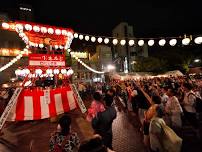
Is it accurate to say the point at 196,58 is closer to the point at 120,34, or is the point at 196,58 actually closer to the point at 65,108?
the point at 120,34

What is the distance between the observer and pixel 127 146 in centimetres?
605

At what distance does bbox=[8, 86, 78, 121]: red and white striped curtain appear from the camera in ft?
20.9

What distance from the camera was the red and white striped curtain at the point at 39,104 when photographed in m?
6.36

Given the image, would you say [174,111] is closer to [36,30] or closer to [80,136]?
[80,136]

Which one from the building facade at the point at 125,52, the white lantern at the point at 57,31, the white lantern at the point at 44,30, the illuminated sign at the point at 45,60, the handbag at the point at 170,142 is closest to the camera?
the handbag at the point at 170,142

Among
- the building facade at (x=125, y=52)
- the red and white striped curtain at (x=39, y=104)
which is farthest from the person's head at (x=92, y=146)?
the building facade at (x=125, y=52)

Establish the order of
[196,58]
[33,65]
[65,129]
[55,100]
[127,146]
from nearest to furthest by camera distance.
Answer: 1. [65,129]
2. [127,146]
3. [55,100]
4. [33,65]
5. [196,58]

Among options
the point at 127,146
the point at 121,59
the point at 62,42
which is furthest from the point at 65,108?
the point at 121,59

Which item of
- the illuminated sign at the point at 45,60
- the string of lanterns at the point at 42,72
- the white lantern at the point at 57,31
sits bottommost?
the string of lanterns at the point at 42,72

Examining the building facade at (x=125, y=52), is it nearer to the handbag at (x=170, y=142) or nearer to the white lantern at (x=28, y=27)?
the white lantern at (x=28, y=27)

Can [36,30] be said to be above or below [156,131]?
above

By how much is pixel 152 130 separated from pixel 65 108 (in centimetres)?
424

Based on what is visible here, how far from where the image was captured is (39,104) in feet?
22.0

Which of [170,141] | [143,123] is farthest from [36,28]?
[170,141]
